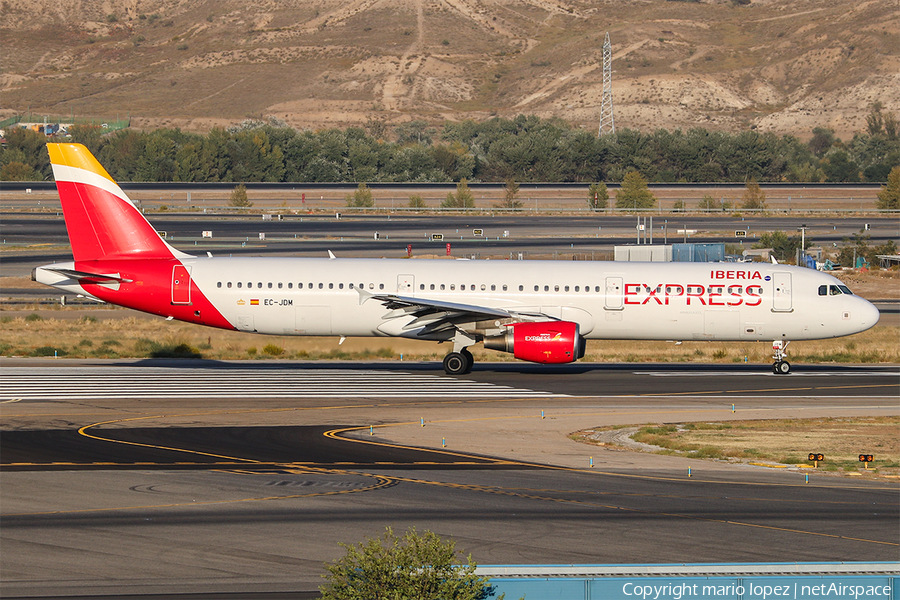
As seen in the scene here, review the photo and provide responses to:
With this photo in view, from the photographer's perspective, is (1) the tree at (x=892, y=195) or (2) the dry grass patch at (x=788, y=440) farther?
(1) the tree at (x=892, y=195)

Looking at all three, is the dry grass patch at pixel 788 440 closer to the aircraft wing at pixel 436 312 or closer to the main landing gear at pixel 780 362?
the main landing gear at pixel 780 362

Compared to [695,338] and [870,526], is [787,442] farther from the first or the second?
[695,338]

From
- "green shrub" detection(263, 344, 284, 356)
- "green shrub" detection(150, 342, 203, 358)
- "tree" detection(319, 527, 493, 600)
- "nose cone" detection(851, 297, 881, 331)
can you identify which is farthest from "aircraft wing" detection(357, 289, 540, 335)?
"tree" detection(319, 527, 493, 600)

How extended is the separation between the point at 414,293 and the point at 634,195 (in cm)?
8648

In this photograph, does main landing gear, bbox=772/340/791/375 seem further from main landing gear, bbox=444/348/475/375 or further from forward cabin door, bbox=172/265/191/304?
forward cabin door, bbox=172/265/191/304

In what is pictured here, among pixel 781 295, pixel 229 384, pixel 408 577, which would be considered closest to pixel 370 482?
pixel 408 577

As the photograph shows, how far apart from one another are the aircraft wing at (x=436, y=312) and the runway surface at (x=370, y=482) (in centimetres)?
211

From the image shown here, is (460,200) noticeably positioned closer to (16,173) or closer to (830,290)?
(16,173)

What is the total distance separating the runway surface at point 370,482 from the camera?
53.4 feet

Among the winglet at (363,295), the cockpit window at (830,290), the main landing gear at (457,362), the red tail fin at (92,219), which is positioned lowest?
the main landing gear at (457,362)

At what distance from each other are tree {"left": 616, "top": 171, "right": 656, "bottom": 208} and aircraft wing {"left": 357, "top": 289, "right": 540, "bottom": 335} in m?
85.2

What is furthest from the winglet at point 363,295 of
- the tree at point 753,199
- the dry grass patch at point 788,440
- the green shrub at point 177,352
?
the tree at point 753,199

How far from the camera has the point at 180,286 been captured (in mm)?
36156

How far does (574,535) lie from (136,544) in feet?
24.1
